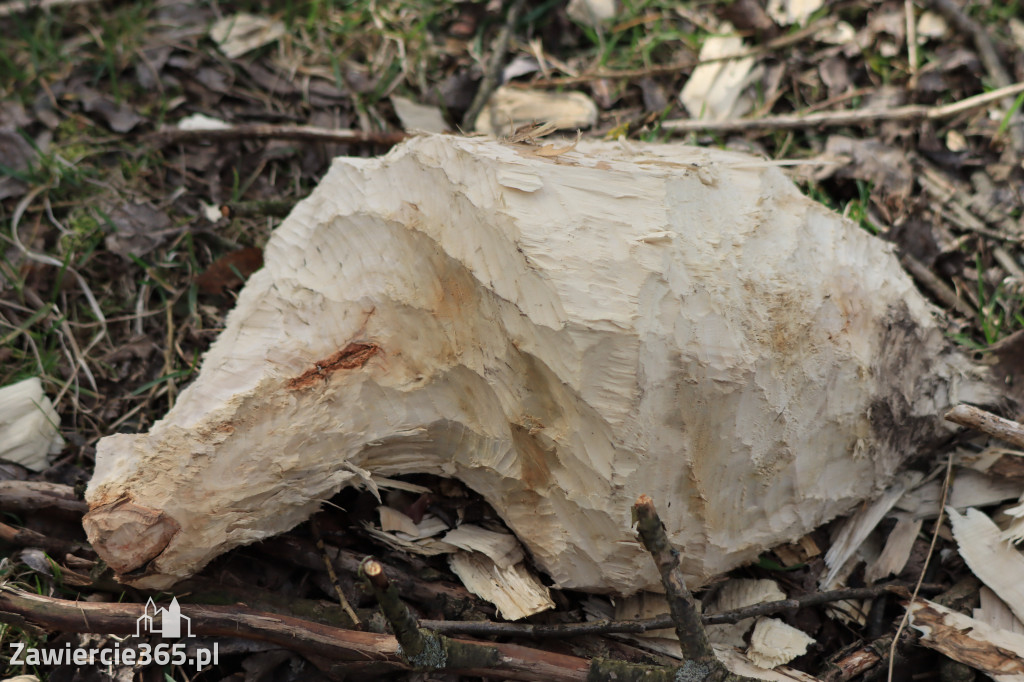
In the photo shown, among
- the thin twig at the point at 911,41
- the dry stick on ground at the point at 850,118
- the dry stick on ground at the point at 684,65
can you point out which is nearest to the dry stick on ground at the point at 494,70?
the dry stick on ground at the point at 684,65

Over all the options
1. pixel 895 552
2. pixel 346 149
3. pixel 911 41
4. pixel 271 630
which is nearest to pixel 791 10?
pixel 911 41

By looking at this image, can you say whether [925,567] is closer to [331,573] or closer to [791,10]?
[331,573]

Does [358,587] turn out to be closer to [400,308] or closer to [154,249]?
[400,308]

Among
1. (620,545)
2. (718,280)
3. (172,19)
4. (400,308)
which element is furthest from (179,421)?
(172,19)

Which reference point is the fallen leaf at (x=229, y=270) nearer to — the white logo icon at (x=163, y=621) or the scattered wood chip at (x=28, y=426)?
the scattered wood chip at (x=28, y=426)

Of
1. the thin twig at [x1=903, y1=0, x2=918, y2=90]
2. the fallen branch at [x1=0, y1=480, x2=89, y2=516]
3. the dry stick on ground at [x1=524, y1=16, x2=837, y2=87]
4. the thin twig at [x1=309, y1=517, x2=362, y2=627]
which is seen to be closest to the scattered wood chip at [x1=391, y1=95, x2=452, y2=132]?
the dry stick on ground at [x1=524, y1=16, x2=837, y2=87]

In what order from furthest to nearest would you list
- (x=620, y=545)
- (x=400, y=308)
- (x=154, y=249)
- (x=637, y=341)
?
1. (x=154, y=249)
2. (x=400, y=308)
3. (x=620, y=545)
4. (x=637, y=341)
